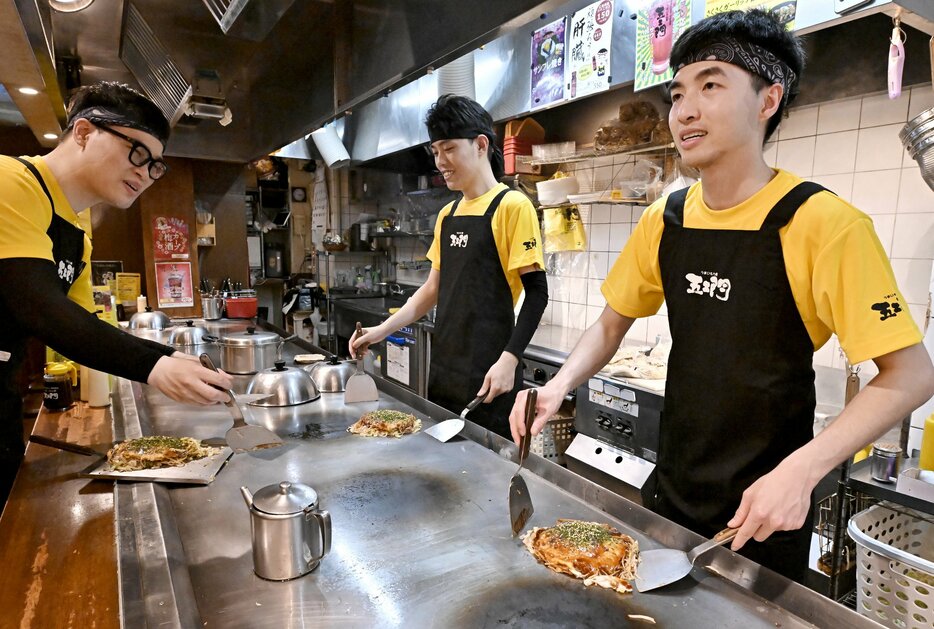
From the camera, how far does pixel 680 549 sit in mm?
1048

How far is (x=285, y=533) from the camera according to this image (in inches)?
37.7

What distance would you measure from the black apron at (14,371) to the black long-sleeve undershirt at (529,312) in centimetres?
138

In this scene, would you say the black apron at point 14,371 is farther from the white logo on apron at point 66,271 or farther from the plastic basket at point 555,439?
the plastic basket at point 555,439

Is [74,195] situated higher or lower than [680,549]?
higher

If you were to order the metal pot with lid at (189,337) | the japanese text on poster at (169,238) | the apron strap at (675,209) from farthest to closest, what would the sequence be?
1. the japanese text on poster at (169,238)
2. the metal pot with lid at (189,337)
3. the apron strap at (675,209)

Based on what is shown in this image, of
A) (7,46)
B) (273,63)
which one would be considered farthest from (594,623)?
(273,63)

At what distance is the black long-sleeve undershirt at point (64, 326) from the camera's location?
4.15 ft

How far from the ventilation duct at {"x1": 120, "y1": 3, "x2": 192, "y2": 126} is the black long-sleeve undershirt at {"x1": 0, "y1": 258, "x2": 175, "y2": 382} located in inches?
64.5

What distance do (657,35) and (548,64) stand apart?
34.0 inches

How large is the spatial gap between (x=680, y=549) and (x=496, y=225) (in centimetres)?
134

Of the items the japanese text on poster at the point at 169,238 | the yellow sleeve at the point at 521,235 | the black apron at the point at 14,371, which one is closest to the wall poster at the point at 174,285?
the japanese text on poster at the point at 169,238

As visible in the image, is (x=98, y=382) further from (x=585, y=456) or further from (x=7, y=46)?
(x=585, y=456)

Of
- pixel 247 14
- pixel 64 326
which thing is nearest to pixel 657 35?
pixel 247 14

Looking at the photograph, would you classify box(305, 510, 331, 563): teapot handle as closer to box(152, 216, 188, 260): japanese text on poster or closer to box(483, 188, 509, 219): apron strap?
box(483, 188, 509, 219): apron strap
